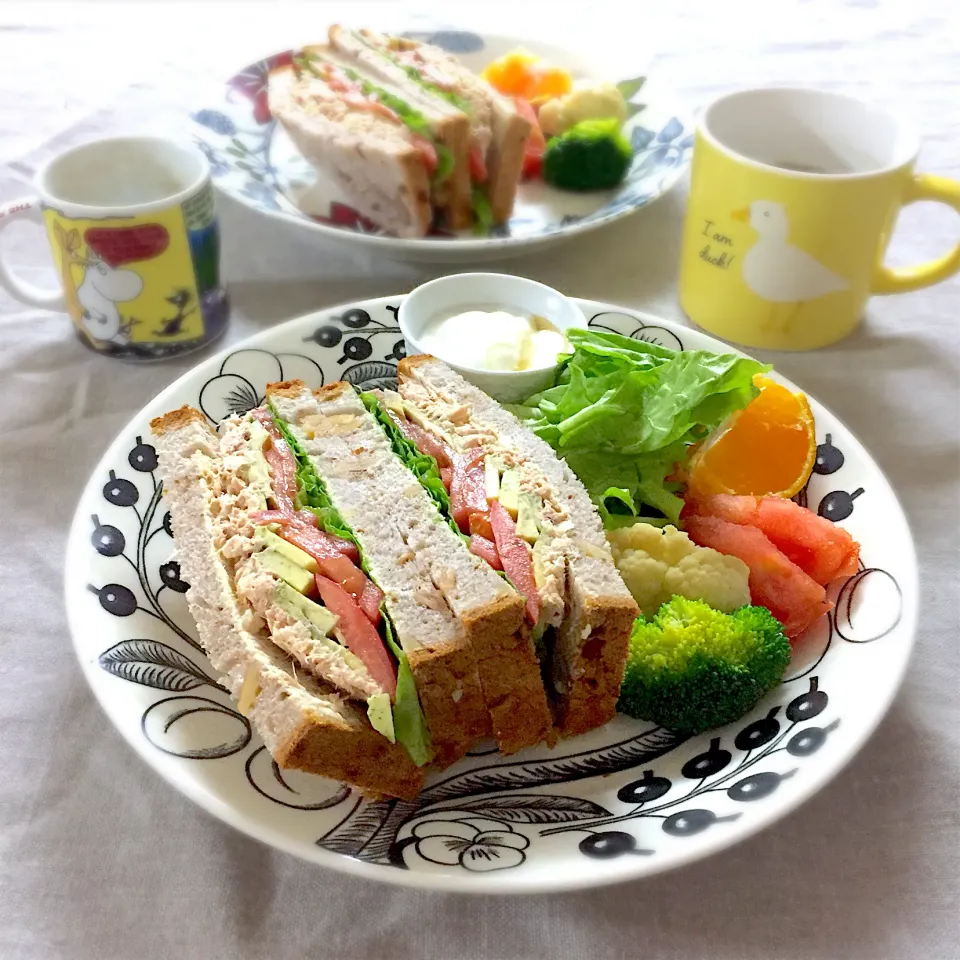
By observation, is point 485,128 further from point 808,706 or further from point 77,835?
point 77,835

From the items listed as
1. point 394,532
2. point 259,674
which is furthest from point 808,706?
point 259,674

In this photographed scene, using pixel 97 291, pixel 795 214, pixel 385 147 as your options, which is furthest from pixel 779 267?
pixel 97 291

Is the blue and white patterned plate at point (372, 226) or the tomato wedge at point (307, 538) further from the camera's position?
the blue and white patterned plate at point (372, 226)

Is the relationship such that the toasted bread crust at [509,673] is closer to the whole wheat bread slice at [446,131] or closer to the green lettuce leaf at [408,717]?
the green lettuce leaf at [408,717]

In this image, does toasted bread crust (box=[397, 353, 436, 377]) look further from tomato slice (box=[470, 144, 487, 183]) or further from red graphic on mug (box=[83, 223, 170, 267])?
tomato slice (box=[470, 144, 487, 183])

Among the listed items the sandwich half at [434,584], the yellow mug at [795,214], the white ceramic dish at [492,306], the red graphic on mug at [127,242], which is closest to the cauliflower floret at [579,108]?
the yellow mug at [795,214]

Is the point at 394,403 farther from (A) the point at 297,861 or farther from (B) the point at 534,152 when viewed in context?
(B) the point at 534,152

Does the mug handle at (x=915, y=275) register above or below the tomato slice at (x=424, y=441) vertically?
above
